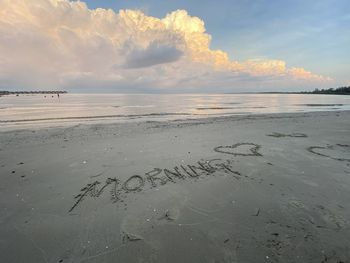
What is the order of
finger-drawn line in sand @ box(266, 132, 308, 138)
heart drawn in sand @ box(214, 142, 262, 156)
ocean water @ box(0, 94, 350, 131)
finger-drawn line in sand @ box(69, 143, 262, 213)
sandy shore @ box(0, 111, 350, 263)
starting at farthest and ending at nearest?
ocean water @ box(0, 94, 350, 131) → finger-drawn line in sand @ box(266, 132, 308, 138) → heart drawn in sand @ box(214, 142, 262, 156) → finger-drawn line in sand @ box(69, 143, 262, 213) → sandy shore @ box(0, 111, 350, 263)

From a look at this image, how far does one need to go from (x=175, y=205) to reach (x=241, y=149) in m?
4.98

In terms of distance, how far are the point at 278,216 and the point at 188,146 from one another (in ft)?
17.8

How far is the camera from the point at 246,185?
5.88 metres

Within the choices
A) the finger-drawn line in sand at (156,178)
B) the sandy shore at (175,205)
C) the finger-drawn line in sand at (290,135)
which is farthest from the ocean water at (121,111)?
the finger-drawn line in sand at (156,178)

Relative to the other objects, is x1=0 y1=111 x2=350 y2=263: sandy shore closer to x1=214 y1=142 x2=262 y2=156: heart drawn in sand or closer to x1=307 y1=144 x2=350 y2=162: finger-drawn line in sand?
x1=307 y1=144 x2=350 y2=162: finger-drawn line in sand

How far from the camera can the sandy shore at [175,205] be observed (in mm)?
3684

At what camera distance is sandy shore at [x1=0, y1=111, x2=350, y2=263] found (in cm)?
368

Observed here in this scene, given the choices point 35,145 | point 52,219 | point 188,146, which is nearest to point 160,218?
point 52,219

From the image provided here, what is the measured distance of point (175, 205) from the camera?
4.95m

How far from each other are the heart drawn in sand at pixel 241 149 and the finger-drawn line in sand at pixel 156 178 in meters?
Result: 1.07

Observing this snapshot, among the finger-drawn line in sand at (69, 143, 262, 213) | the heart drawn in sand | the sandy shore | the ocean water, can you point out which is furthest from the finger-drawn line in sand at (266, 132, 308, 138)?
the ocean water

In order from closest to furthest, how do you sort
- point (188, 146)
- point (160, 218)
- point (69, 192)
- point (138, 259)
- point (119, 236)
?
point (138, 259) < point (119, 236) < point (160, 218) < point (69, 192) < point (188, 146)

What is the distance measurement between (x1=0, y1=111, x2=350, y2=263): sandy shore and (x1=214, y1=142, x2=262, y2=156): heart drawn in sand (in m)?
0.14

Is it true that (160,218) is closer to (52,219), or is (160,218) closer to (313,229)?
(52,219)
